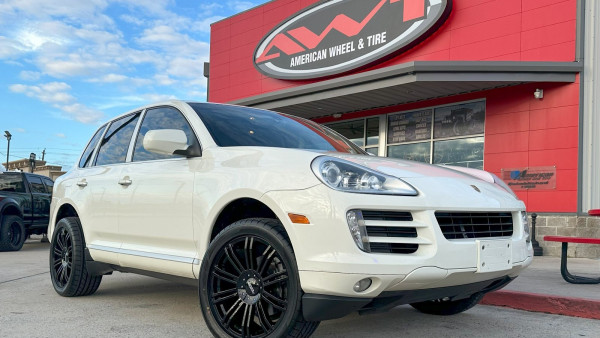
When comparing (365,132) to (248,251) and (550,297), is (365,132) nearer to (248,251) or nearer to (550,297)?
(550,297)

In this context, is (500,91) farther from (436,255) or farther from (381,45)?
(436,255)

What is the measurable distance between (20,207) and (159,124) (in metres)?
8.62

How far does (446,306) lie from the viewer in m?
4.21

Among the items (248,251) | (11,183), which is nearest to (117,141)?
(248,251)

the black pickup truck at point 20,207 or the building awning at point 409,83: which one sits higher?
the building awning at point 409,83

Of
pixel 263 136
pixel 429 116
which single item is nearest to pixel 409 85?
pixel 429 116

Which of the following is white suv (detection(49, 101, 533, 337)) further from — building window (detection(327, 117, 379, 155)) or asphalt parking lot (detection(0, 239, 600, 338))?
building window (detection(327, 117, 379, 155))

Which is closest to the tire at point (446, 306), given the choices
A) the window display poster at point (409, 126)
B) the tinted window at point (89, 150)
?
the tinted window at point (89, 150)

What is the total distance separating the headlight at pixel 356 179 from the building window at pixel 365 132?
447 inches

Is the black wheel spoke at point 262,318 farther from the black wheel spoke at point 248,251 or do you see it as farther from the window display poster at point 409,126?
the window display poster at point 409,126

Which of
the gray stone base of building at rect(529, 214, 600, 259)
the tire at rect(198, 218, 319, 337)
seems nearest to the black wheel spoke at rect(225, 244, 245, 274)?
the tire at rect(198, 218, 319, 337)

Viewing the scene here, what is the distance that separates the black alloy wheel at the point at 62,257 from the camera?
16.4 feet

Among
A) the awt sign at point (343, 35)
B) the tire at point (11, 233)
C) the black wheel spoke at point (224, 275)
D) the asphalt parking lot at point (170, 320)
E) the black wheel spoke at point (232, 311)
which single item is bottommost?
the tire at point (11, 233)

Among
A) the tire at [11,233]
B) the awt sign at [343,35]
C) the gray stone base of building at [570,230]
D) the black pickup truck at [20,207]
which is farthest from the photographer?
the awt sign at [343,35]
